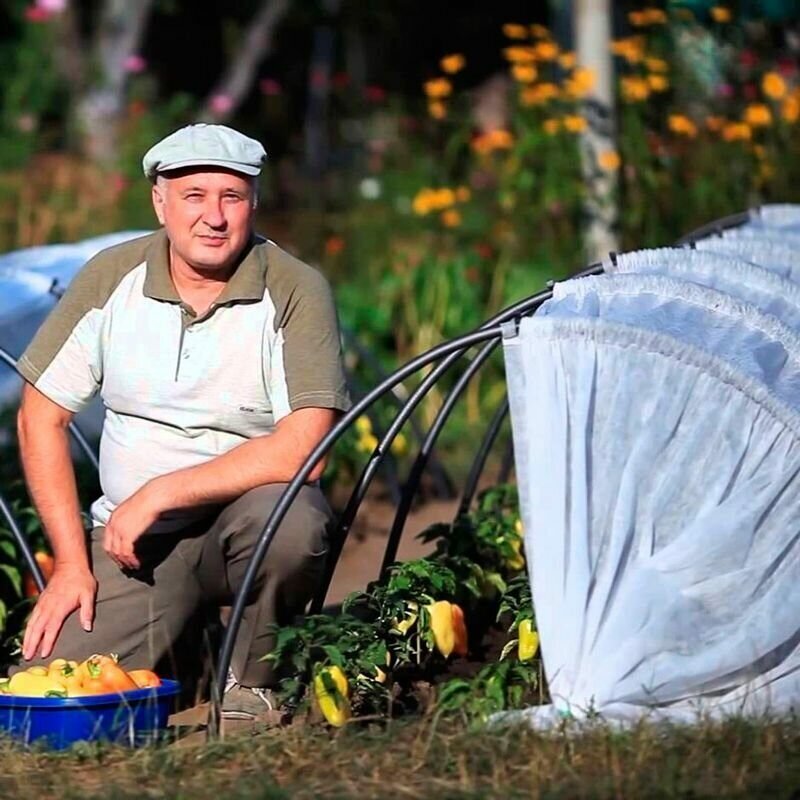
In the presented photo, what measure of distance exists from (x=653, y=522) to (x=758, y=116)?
16.5 ft

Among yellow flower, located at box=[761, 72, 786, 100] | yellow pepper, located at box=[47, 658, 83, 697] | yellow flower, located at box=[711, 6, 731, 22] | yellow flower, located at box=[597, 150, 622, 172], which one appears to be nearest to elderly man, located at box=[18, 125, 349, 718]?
yellow pepper, located at box=[47, 658, 83, 697]

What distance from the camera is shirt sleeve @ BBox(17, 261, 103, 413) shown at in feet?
15.6

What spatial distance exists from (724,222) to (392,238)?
458 centimetres

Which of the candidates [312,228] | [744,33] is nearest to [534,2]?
[312,228]

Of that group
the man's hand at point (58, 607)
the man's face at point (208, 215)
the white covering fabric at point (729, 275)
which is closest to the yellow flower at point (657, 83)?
the white covering fabric at point (729, 275)

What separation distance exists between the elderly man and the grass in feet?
1.83

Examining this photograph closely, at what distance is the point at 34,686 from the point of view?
433 centimetres

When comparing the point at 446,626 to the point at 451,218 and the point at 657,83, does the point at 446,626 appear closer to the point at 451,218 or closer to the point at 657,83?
the point at 657,83

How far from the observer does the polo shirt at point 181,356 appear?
15.3ft

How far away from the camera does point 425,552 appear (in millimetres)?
6645

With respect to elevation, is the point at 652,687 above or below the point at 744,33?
below

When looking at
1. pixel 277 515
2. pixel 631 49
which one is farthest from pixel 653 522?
pixel 631 49

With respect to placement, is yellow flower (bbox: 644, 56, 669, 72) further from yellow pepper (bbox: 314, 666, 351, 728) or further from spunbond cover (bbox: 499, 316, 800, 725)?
yellow pepper (bbox: 314, 666, 351, 728)

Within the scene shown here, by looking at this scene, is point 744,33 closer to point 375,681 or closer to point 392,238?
point 392,238
